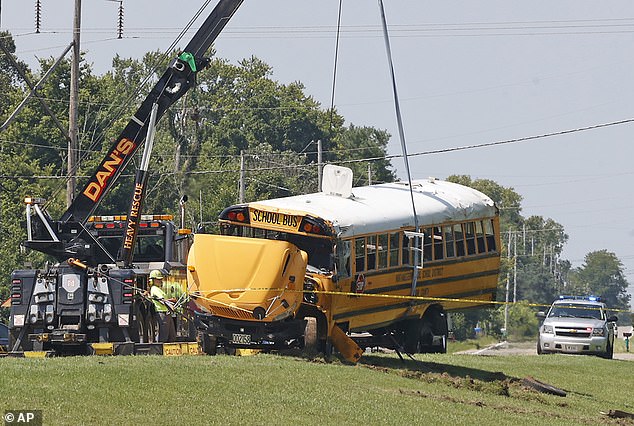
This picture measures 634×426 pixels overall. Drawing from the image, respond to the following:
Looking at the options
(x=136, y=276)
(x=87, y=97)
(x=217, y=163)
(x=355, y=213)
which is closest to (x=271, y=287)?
(x=355, y=213)

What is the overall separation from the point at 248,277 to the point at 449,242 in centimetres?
588

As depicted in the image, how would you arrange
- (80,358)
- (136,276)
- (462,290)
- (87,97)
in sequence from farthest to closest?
(87,97) → (462,290) → (136,276) → (80,358)

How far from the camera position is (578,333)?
3428 centimetres

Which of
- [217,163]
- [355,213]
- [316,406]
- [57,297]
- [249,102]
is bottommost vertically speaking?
[316,406]

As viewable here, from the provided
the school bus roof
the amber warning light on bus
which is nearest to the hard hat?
the amber warning light on bus

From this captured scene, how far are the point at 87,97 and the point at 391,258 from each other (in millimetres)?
50054

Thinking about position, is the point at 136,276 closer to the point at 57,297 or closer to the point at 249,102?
the point at 57,297

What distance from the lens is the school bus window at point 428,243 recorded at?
24.6m

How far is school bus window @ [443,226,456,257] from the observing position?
25.3 metres

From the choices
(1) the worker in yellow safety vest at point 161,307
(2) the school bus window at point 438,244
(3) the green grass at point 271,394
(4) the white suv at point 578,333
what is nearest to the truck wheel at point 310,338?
(3) the green grass at point 271,394

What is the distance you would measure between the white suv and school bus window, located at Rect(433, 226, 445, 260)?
936 cm

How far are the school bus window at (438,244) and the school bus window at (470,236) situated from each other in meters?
1.09

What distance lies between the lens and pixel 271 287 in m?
20.9

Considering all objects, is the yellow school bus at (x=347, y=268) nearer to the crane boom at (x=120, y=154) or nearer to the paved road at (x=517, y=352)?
the crane boom at (x=120, y=154)
